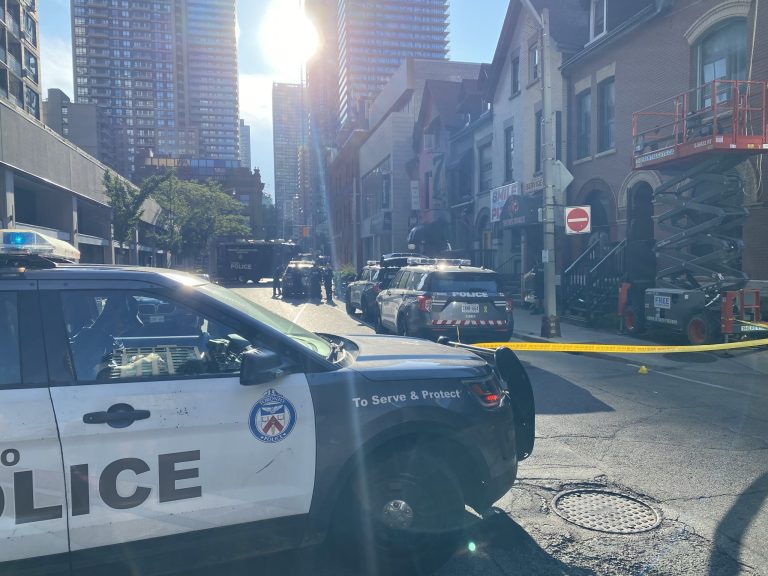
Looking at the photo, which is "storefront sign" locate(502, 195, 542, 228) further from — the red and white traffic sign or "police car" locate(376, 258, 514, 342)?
"police car" locate(376, 258, 514, 342)

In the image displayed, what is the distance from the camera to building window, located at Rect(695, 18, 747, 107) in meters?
14.5

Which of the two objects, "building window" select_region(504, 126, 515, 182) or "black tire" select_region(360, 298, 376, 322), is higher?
"building window" select_region(504, 126, 515, 182)

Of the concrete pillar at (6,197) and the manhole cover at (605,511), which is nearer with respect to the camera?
the manhole cover at (605,511)

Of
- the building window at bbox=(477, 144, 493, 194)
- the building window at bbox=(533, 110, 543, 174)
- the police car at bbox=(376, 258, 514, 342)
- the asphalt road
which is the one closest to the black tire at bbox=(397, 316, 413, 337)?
the police car at bbox=(376, 258, 514, 342)

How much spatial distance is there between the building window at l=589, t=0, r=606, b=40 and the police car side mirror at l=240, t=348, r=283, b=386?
20616 mm

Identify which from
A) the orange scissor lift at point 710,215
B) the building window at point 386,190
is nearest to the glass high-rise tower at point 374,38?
the building window at point 386,190

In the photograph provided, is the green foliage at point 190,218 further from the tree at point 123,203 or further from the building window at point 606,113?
the building window at point 606,113

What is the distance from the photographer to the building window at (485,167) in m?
28.6

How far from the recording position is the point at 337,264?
3189 inches

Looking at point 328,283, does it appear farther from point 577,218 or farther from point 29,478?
point 29,478

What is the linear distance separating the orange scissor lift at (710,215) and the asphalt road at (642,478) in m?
3.32

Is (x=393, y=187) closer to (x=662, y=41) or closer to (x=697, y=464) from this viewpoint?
(x=662, y=41)

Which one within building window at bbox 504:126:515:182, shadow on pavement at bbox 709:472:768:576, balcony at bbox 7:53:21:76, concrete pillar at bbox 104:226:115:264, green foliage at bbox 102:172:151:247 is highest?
balcony at bbox 7:53:21:76

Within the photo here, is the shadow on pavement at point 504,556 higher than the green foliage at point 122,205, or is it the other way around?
the green foliage at point 122,205
